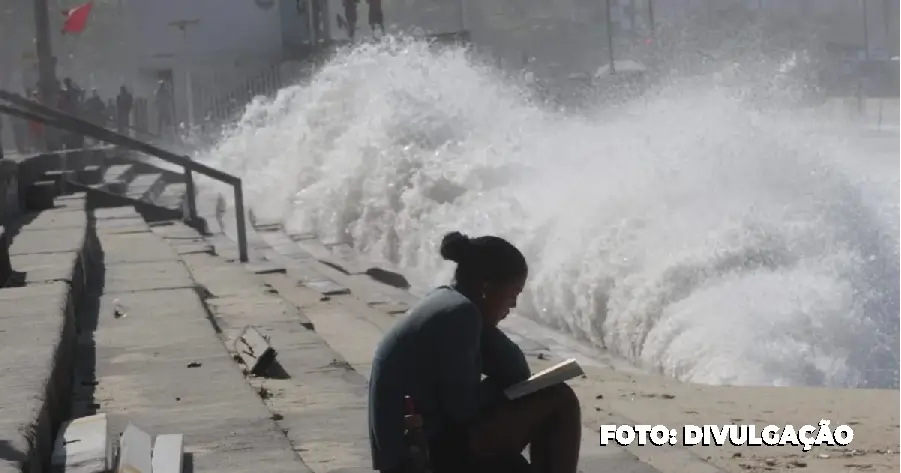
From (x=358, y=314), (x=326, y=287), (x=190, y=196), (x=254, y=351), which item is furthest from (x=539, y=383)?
(x=190, y=196)

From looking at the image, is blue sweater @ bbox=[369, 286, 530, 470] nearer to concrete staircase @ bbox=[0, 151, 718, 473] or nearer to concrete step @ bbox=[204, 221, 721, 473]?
concrete staircase @ bbox=[0, 151, 718, 473]

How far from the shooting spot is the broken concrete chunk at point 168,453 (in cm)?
478

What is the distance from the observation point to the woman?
403cm

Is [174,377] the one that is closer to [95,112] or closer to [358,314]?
[358,314]

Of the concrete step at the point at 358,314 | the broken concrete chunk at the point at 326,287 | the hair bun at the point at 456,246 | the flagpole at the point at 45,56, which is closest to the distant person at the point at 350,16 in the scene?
the flagpole at the point at 45,56

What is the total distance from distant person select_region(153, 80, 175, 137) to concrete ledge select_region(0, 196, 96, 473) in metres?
20.5

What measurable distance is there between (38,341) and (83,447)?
1291 mm

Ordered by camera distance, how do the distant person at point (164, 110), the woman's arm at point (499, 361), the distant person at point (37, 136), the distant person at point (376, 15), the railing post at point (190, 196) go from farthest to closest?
the distant person at point (376, 15) < the distant person at point (164, 110) < the distant person at point (37, 136) < the railing post at point (190, 196) < the woman's arm at point (499, 361)

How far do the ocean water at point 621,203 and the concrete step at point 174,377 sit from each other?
4.04m

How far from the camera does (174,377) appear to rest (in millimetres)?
6305

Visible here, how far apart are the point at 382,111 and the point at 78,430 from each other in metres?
19.0

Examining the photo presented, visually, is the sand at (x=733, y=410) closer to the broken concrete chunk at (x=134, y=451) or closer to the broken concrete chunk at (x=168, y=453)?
the broken concrete chunk at (x=168, y=453)

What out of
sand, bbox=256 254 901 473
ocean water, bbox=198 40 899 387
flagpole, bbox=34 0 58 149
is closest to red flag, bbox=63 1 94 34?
ocean water, bbox=198 40 899 387

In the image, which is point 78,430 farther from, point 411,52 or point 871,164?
point 871,164
